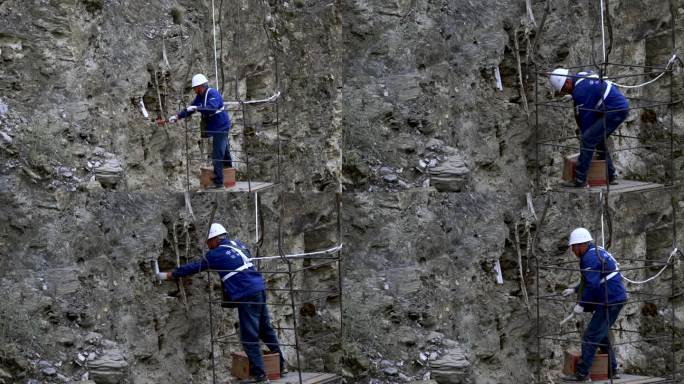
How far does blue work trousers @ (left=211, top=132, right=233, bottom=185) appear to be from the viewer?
18750mm

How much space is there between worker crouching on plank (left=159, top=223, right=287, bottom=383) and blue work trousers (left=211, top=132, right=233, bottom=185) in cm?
65

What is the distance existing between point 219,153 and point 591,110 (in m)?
4.95

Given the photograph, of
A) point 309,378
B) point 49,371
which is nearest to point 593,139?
point 309,378

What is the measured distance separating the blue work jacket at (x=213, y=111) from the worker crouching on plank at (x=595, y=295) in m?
4.86

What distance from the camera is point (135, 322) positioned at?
19.3m

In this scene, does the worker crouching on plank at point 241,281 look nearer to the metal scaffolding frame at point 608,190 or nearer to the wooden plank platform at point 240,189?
the wooden plank platform at point 240,189

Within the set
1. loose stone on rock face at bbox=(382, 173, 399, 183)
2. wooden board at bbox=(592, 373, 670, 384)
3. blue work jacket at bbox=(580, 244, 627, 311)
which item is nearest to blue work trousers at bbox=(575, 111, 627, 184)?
blue work jacket at bbox=(580, 244, 627, 311)

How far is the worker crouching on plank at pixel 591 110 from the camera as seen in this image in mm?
18781

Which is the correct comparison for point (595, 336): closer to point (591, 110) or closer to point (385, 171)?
point (591, 110)

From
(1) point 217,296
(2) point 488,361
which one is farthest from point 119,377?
(2) point 488,361

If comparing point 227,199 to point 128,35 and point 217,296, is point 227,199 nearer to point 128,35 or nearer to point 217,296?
point 217,296

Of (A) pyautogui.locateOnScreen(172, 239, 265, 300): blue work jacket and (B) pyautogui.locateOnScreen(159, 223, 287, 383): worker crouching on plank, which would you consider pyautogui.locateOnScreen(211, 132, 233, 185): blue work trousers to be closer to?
(B) pyautogui.locateOnScreen(159, 223, 287, 383): worker crouching on plank

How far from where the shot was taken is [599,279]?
18.2 m

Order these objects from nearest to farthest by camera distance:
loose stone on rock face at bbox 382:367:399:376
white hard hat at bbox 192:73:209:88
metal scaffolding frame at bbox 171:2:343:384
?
white hard hat at bbox 192:73:209:88
metal scaffolding frame at bbox 171:2:343:384
loose stone on rock face at bbox 382:367:399:376
